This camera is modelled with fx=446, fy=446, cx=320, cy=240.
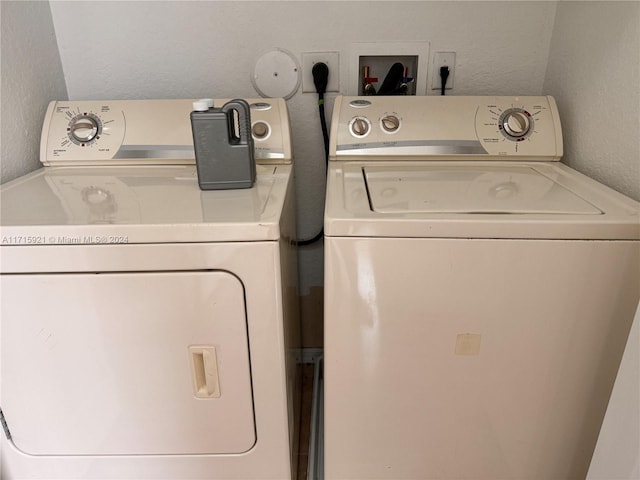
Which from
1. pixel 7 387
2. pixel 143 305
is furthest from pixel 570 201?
pixel 7 387

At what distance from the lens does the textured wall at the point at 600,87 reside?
3.29ft

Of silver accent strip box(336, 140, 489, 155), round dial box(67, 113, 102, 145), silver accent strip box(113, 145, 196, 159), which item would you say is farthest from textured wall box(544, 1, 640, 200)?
round dial box(67, 113, 102, 145)

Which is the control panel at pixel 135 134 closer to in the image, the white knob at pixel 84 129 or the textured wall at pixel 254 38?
the white knob at pixel 84 129

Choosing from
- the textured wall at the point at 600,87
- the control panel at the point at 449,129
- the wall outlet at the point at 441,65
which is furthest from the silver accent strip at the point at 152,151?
A: the textured wall at the point at 600,87

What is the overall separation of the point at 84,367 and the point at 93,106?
754 mm

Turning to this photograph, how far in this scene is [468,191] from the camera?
95 centimetres

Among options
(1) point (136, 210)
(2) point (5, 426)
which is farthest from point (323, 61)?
(2) point (5, 426)

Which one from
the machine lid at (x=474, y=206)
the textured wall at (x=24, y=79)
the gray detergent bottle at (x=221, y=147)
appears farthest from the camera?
the textured wall at (x=24, y=79)

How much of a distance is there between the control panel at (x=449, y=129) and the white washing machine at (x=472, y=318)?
0.12 m

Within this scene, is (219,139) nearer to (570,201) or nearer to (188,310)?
(188,310)

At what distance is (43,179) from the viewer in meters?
1.12

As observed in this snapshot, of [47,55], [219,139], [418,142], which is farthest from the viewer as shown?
[47,55]

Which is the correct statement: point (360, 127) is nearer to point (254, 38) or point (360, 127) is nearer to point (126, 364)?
point (254, 38)

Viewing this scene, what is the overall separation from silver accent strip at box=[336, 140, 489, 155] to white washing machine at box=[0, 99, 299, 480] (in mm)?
250
